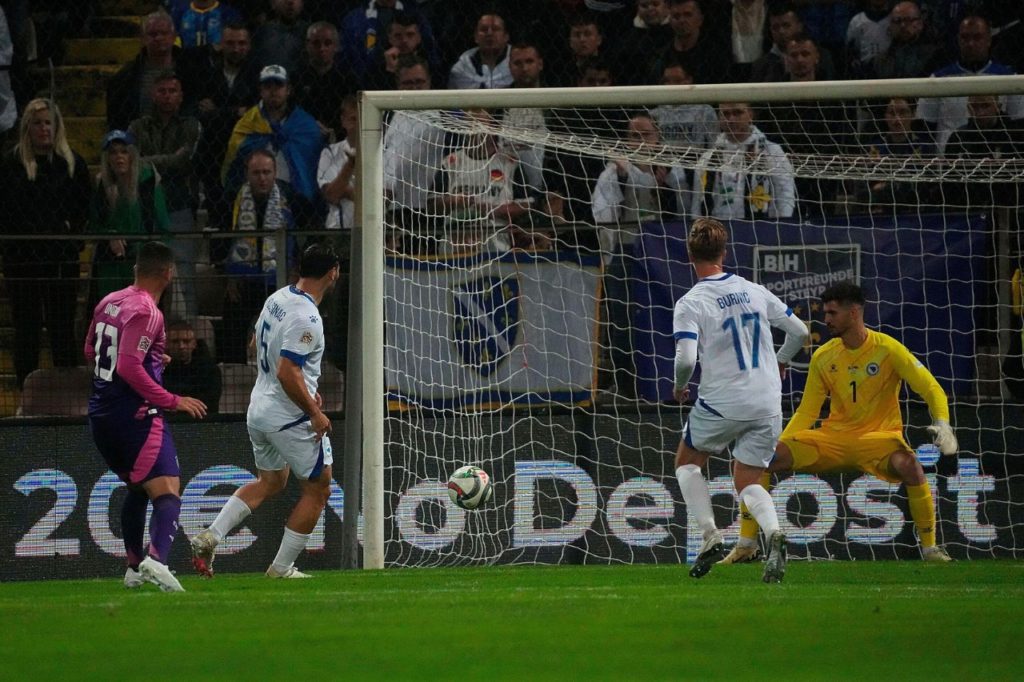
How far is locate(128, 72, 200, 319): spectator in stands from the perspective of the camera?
42.8 feet

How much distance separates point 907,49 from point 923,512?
455 centimetres

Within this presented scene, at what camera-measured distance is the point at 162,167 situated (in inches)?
516

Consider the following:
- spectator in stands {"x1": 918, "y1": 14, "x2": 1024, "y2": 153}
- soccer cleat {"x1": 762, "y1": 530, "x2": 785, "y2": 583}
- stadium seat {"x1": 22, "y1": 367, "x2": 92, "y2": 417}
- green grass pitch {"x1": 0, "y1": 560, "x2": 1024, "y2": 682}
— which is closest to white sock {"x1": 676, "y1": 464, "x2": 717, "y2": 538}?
green grass pitch {"x1": 0, "y1": 560, "x2": 1024, "y2": 682}

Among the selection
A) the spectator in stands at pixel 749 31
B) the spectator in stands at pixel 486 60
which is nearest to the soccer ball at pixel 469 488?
the spectator in stands at pixel 486 60

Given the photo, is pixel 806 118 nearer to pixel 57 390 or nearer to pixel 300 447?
pixel 300 447

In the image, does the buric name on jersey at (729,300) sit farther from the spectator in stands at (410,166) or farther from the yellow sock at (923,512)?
the spectator in stands at (410,166)

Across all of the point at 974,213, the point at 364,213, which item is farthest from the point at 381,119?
the point at 974,213

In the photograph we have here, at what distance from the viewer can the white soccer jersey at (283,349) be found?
29.0 feet

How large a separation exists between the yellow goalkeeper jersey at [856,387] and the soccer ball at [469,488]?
212 centimetres

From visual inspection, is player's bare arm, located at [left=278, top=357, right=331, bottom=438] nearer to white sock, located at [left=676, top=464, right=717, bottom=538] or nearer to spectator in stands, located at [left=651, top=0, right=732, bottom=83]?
white sock, located at [left=676, top=464, right=717, bottom=538]

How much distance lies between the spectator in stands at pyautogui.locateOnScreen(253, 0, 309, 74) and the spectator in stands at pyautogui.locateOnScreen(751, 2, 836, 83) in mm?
4021

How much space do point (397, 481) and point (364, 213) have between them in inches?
83.3

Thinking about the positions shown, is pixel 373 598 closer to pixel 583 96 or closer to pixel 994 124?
pixel 583 96

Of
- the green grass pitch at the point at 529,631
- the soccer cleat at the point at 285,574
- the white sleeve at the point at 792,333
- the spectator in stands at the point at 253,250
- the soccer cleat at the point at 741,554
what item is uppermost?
the spectator in stands at the point at 253,250
